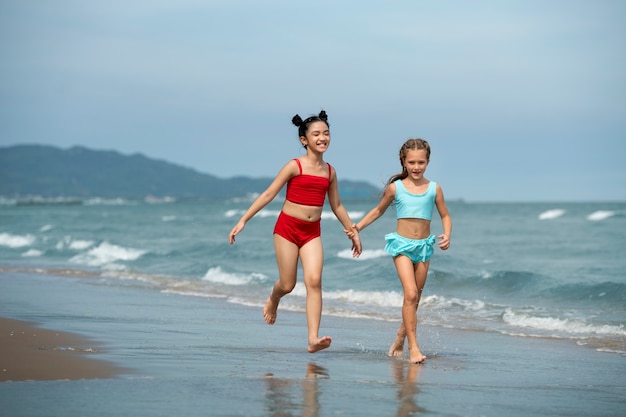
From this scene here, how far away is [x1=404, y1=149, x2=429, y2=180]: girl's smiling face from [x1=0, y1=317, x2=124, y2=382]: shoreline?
3.01 m

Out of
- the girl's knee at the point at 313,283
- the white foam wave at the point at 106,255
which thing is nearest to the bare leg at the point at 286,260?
the girl's knee at the point at 313,283

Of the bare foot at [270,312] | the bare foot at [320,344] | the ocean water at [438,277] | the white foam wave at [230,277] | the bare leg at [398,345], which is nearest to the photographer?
the bare foot at [320,344]

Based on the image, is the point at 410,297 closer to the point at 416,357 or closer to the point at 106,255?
the point at 416,357

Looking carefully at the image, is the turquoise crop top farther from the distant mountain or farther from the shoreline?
the distant mountain

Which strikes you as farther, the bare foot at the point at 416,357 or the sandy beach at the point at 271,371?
the bare foot at the point at 416,357

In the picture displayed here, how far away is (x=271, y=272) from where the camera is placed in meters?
21.5

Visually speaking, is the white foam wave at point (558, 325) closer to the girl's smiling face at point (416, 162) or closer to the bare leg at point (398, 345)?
the bare leg at point (398, 345)

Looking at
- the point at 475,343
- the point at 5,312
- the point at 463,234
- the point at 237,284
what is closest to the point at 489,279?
the point at 237,284

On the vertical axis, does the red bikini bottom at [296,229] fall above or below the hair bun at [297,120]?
below

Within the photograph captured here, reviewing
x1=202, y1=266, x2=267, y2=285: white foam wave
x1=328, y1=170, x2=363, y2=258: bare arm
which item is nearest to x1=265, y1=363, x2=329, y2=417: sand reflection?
x1=328, y1=170, x2=363, y2=258: bare arm

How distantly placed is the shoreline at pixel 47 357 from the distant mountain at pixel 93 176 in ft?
432

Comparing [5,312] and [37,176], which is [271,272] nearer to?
[5,312]

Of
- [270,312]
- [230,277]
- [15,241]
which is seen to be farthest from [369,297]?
[15,241]

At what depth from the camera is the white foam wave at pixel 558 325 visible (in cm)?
1125
